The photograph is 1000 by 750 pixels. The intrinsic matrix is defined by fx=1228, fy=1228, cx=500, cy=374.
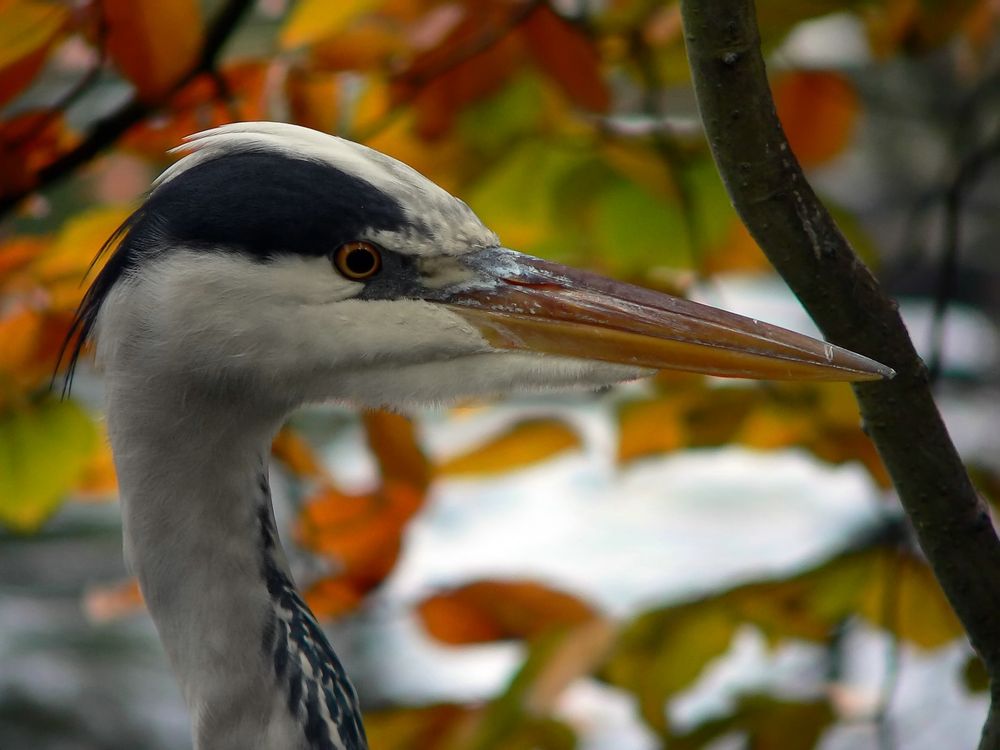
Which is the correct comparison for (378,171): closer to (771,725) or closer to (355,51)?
(355,51)

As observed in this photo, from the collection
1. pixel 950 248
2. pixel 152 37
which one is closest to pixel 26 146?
pixel 152 37

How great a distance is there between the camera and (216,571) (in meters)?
1.13

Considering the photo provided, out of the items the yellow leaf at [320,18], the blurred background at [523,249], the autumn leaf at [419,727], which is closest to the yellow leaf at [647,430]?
the blurred background at [523,249]

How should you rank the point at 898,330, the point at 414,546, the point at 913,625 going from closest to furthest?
the point at 898,330 → the point at 913,625 → the point at 414,546

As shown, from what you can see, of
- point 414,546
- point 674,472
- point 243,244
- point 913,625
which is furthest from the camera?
point 674,472

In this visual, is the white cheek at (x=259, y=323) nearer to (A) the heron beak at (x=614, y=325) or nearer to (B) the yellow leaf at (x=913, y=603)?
(A) the heron beak at (x=614, y=325)

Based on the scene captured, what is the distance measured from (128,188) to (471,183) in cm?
139

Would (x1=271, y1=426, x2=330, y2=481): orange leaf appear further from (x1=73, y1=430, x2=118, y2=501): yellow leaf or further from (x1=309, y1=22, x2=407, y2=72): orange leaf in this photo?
(x1=309, y1=22, x2=407, y2=72): orange leaf

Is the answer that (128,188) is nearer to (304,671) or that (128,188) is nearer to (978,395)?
(304,671)

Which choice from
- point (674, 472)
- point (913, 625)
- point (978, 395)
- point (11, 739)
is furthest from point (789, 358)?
point (978, 395)

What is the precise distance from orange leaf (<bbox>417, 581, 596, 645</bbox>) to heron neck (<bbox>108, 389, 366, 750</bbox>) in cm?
40

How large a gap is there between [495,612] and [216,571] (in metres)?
0.51

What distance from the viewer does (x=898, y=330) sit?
3.06 ft

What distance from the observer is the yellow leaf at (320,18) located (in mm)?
1319
